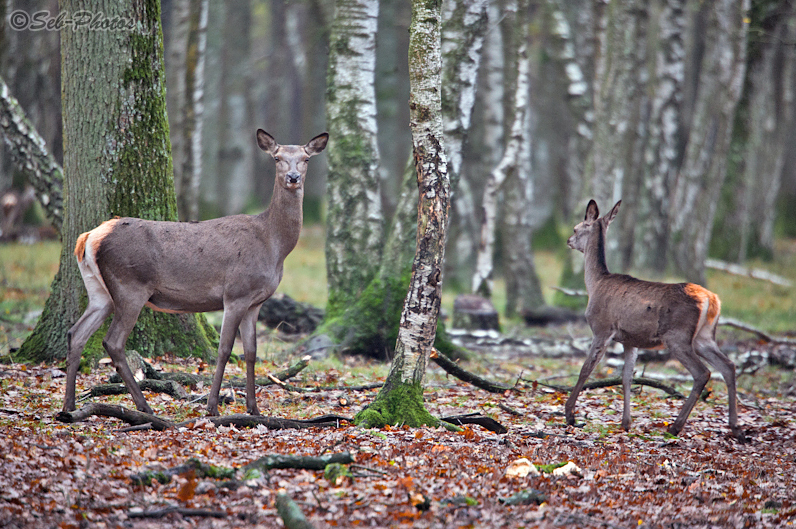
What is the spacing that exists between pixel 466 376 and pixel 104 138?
13.7 feet

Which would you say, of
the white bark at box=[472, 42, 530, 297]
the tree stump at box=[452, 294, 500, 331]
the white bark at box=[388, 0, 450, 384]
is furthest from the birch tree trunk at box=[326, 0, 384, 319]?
the white bark at box=[388, 0, 450, 384]

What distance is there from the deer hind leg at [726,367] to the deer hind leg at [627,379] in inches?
23.9

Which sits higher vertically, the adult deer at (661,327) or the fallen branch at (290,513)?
the adult deer at (661,327)

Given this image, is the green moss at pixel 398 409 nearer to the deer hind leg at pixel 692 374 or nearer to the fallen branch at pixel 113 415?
the fallen branch at pixel 113 415

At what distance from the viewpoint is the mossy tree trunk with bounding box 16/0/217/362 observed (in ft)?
24.9

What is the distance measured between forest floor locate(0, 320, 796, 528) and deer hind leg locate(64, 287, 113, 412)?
26 cm

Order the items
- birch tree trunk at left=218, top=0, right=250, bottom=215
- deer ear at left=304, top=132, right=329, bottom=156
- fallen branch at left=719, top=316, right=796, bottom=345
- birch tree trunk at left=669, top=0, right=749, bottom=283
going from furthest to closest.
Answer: birch tree trunk at left=218, top=0, right=250, bottom=215 → birch tree trunk at left=669, top=0, right=749, bottom=283 → fallen branch at left=719, top=316, right=796, bottom=345 → deer ear at left=304, top=132, right=329, bottom=156

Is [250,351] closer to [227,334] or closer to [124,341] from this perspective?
[227,334]

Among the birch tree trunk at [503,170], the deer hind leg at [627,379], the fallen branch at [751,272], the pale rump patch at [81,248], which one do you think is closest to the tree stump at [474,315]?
the birch tree trunk at [503,170]

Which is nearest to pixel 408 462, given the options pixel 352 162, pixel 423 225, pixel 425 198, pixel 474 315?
pixel 423 225

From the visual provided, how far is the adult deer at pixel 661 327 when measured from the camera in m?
7.02

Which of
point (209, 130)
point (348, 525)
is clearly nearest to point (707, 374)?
point (348, 525)

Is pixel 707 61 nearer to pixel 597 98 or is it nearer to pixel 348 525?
pixel 597 98

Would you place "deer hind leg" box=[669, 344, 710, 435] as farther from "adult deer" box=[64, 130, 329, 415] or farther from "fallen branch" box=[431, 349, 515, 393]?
"adult deer" box=[64, 130, 329, 415]
